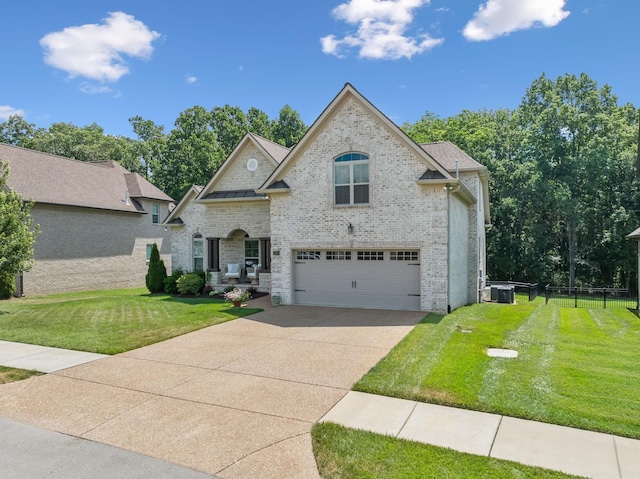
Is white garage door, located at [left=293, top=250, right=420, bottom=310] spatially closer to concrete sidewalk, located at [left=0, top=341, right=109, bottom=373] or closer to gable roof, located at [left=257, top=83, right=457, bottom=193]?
gable roof, located at [left=257, top=83, right=457, bottom=193]

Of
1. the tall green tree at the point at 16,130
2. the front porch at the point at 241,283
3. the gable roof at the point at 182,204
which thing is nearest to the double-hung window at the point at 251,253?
the front porch at the point at 241,283

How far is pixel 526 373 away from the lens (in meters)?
8.19

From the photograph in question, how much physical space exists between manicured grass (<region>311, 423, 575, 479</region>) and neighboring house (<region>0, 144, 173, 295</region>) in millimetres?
23499

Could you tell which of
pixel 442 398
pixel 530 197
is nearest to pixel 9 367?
pixel 442 398

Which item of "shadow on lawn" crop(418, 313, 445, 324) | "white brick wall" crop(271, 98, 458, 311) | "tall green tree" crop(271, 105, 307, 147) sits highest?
"tall green tree" crop(271, 105, 307, 147)

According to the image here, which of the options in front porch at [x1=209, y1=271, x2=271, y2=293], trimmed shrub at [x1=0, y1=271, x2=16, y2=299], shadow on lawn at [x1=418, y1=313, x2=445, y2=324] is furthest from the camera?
trimmed shrub at [x1=0, y1=271, x2=16, y2=299]

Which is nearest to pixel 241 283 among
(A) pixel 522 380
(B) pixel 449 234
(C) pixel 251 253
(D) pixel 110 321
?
(C) pixel 251 253

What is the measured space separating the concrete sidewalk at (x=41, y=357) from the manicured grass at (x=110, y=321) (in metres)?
0.32

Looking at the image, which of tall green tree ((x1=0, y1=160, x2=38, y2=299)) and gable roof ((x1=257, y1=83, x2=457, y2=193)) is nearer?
gable roof ((x1=257, y1=83, x2=457, y2=193))

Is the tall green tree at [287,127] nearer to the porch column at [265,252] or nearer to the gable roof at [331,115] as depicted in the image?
→ the porch column at [265,252]

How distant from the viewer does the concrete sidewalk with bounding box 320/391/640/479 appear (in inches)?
199

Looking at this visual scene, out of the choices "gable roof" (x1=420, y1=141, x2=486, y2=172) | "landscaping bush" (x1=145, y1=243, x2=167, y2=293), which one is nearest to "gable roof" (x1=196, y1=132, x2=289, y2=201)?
"landscaping bush" (x1=145, y1=243, x2=167, y2=293)

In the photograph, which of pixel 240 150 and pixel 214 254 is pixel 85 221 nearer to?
pixel 214 254

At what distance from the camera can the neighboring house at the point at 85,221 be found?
2359 centimetres
